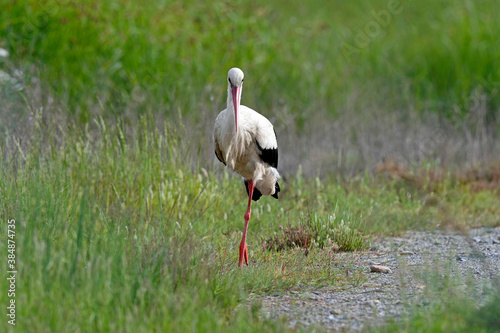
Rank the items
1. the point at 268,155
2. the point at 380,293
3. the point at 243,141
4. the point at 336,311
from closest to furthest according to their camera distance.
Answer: the point at 336,311 → the point at 380,293 → the point at 243,141 → the point at 268,155

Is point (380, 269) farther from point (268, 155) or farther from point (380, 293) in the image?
point (268, 155)

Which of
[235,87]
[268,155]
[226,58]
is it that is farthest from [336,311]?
[226,58]

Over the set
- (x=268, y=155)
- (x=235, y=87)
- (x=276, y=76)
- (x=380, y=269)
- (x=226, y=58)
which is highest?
(x=226, y=58)

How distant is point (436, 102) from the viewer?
1137 centimetres

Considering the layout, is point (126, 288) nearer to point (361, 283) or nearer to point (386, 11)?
point (361, 283)

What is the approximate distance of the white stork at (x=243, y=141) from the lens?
5.54 meters

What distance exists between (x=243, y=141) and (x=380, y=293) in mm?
1981

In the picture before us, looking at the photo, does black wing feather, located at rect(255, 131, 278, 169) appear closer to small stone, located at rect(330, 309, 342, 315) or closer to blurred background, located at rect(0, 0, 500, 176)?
blurred background, located at rect(0, 0, 500, 176)

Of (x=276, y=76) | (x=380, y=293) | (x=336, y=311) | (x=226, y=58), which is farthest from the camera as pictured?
(x=226, y=58)

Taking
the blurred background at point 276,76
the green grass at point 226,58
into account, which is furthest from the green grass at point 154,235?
the green grass at point 226,58

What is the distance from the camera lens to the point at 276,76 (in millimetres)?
11586

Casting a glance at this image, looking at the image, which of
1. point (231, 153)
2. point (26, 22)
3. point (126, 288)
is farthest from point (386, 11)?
point (126, 288)

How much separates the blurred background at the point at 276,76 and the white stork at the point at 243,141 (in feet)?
4.02

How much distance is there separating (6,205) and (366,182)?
4.65 meters
